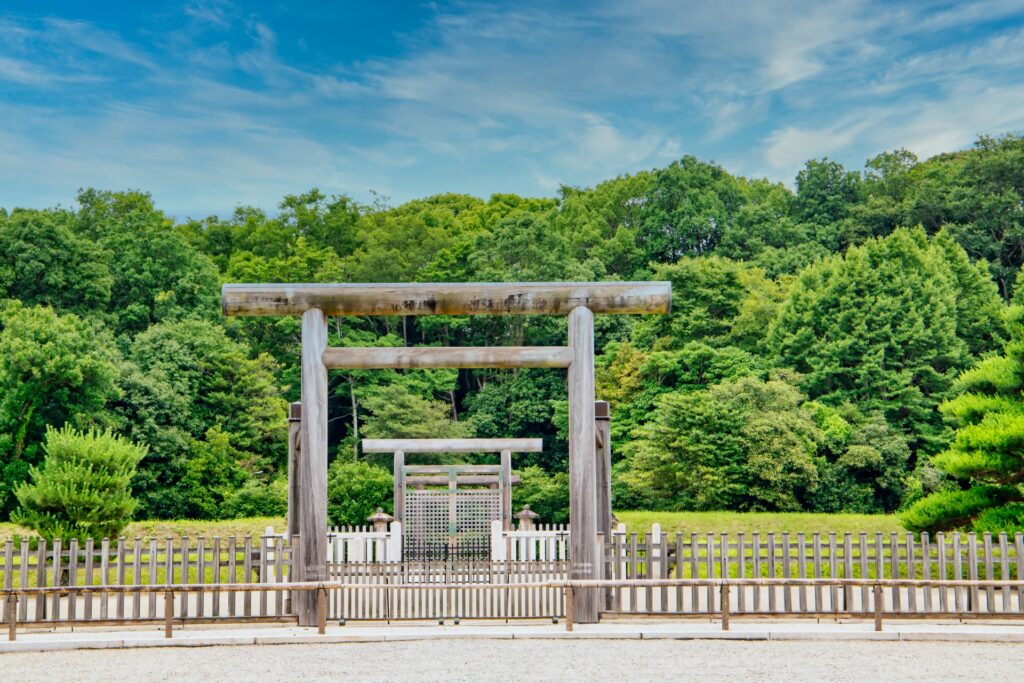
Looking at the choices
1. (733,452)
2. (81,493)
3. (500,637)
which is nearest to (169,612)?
(500,637)

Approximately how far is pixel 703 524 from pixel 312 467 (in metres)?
21.1

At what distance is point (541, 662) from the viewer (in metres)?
10.1

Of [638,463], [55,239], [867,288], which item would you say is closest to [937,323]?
[867,288]

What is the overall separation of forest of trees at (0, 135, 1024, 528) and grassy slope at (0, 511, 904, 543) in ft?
4.79

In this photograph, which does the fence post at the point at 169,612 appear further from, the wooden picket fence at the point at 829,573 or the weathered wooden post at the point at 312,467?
the wooden picket fence at the point at 829,573

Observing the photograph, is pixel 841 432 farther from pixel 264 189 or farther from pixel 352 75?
pixel 264 189

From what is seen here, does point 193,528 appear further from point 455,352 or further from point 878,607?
point 878,607

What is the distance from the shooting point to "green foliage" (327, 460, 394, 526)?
35406 millimetres

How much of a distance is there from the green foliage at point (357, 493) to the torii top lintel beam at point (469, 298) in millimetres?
22694

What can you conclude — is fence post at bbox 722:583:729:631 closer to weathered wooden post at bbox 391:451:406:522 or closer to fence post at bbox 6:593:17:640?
fence post at bbox 6:593:17:640

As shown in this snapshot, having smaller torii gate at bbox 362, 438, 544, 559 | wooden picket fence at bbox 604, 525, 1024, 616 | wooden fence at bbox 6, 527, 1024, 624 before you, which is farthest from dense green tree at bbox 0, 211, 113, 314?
wooden picket fence at bbox 604, 525, 1024, 616

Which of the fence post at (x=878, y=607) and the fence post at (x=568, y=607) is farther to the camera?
the fence post at (x=568, y=607)

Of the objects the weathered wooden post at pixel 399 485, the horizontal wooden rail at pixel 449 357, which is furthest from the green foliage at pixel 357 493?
the horizontal wooden rail at pixel 449 357

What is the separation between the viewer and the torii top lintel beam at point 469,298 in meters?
13.2
